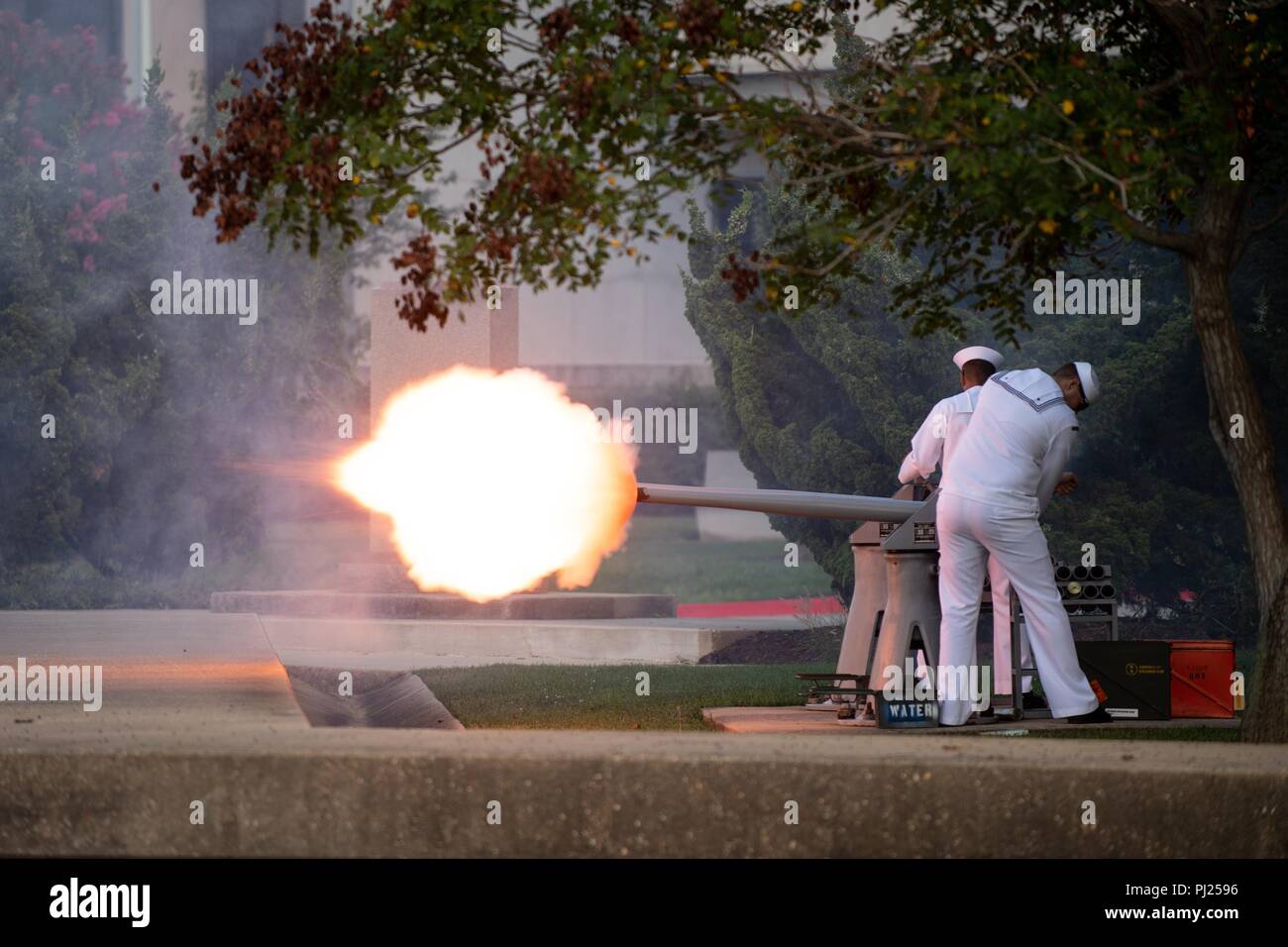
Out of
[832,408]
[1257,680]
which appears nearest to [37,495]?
[832,408]

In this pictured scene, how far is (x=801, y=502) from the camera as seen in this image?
11008 millimetres

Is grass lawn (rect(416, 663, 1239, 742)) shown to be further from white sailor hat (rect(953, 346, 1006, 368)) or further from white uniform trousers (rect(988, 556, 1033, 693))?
white sailor hat (rect(953, 346, 1006, 368))

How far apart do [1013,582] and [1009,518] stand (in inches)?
16.4

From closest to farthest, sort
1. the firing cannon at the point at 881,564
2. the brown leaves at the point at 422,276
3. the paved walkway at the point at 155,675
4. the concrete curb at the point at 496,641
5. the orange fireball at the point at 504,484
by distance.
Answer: the paved walkway at the point at 155,675 → the brown leaves at the point at 422,276 → the firing cannon at the point at 881,564 → the orange fireball at the point at 504,484 → the concrete curb at the point at 496,641

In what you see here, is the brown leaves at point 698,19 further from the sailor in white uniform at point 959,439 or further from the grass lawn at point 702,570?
the grass lawn at point 702,570

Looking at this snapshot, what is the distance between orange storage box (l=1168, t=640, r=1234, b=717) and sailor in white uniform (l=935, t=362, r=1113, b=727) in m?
0.90

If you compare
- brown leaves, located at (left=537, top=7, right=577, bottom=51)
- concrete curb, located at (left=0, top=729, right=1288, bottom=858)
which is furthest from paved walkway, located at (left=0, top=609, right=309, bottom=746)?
brown leaves, located at (left=537, top=7, right=577, bottom=51)

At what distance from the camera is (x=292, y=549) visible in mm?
35156

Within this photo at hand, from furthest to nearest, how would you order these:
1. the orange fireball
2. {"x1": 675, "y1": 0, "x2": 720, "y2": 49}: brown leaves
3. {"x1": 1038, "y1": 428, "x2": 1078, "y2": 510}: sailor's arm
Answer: the orange fireball < {"x1": 1038, "y1": 428, "x2": 1078, "y2": 510}: sailor's arm < {"x1": 675, "y1": 0, "x2": 720, "y2": 49}: brown leaves

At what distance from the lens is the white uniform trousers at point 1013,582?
10117 millimetres

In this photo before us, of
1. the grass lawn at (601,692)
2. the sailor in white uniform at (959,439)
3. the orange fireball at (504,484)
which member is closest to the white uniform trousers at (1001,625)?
the sailor in white uniform at (959,439)

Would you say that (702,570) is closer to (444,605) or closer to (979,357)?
(444,605)

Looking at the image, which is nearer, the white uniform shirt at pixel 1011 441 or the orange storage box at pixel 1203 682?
the white uniform shirt at pixel 1011 441

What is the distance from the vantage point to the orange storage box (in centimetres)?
1101
